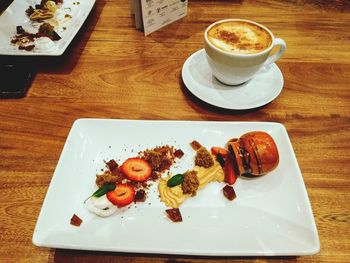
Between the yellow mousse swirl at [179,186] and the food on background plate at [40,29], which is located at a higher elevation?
the food on background plate at [40,29]

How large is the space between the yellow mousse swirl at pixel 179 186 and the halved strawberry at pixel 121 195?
97mm

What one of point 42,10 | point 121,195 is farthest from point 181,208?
point 42,10

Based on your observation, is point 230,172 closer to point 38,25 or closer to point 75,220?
point 75,220

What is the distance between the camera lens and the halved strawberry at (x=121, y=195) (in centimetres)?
94

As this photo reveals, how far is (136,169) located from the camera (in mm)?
1033

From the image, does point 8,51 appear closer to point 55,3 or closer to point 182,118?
point 55,3

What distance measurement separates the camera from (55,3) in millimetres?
1862

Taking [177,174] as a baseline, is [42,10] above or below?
above

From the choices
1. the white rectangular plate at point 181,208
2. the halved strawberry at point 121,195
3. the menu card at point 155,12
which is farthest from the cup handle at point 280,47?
the halved strawberry at point 121,195

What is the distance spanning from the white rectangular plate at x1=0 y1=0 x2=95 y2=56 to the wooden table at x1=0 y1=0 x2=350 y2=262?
0.20 ft

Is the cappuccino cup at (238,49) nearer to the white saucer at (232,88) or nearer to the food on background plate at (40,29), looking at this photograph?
the white saucer at (232,88)

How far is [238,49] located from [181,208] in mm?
679

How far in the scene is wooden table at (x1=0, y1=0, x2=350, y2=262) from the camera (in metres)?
0.96

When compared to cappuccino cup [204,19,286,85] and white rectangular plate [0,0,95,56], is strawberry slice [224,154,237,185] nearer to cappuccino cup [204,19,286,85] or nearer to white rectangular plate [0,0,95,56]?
cappuccino cup [204,19,286,85]
